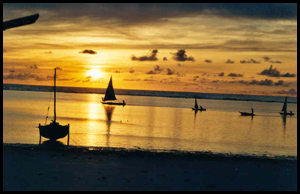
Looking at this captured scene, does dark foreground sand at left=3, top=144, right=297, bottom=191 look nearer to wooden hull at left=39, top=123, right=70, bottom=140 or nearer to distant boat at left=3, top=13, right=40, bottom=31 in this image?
distant boat at left=3, top=13, right=40, bottom=31

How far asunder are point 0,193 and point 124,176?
248 inches

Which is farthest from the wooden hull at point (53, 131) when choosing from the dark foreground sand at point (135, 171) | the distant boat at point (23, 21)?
the distant boat at point (23, 21)

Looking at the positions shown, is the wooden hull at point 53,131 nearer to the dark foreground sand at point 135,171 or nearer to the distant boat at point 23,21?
the dark foreground sand at point 135,171

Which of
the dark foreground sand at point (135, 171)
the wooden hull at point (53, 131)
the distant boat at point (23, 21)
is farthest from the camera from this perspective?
the wooden hull at point (53, 131)

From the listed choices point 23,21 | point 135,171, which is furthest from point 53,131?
point 23,21

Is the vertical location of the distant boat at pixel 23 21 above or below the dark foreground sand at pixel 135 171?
above

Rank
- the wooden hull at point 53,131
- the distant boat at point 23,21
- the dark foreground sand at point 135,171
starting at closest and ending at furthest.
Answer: the distant boat at point 23,21 → the dark foreground sand at point 135,171 → the wooden hull at point 53,131

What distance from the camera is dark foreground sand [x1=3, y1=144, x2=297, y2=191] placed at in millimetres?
16031

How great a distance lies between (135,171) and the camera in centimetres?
1892

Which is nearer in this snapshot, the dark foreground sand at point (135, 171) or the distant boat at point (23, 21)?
the distant boat at point (23, 21)

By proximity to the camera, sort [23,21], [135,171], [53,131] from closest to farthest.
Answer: [23,21] → [135,171] → [53,131]

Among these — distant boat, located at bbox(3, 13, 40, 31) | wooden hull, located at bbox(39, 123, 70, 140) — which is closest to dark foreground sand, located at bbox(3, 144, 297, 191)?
distant boat, located at bbox(3, 13, 40, 31)

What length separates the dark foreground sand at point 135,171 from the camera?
52.6ft

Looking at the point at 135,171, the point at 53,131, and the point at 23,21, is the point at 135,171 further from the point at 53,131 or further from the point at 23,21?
the point at 53,131
